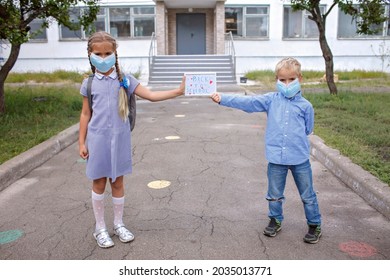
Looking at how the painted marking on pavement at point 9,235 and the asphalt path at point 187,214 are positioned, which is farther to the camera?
the painted marking on pavement at point 9,235

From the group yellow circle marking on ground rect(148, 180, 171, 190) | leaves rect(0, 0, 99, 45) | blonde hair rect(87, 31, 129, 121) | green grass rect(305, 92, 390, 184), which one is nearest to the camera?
blonde hair rect(87, 31, 129, 121)

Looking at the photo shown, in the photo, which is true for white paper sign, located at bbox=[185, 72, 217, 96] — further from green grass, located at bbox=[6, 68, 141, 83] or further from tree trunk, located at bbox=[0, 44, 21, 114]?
green grass, located at bbox=[6, 68, 141, 83]

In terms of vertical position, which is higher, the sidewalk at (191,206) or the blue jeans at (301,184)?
the blue jeans at (301,184)

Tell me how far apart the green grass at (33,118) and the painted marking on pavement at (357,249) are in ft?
14.7

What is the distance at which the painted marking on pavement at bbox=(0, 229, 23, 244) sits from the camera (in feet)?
12.2

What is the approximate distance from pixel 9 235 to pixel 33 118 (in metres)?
5.74

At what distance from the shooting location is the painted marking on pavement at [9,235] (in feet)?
12.2

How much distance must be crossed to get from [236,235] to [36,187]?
2753 millimetres

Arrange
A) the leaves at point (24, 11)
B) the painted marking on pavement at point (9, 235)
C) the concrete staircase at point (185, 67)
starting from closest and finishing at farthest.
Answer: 1. the painted marking on pavement at point (9, 235)
2. the leaves at point (24, 11)
3. the concrete staircase at point (185, 67)

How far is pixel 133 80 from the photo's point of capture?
359cm

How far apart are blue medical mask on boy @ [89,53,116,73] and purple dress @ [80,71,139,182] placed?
90 millimetres

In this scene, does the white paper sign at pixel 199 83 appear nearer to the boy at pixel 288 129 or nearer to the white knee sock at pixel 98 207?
the boy at pixel 288 129

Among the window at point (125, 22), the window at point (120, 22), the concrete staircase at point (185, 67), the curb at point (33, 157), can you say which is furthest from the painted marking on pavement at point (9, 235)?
the window at point (120, 22)

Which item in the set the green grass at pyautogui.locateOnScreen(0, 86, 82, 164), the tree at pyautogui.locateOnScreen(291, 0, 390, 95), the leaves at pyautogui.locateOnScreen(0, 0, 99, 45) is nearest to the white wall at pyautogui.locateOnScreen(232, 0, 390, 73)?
the tree at pyautogui.locateOnScreen(291, 0, 390, 95)
